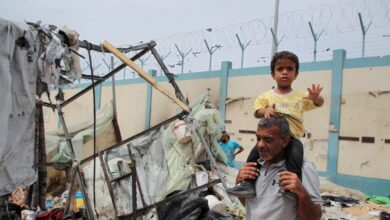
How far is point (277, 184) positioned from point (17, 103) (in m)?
2.17

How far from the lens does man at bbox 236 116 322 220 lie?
1.71 m

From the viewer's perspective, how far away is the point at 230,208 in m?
5.44

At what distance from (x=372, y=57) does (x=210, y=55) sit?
4.37 meters

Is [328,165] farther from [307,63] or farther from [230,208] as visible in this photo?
[230,208]

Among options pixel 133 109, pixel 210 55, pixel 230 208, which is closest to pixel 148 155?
pixel 230 208

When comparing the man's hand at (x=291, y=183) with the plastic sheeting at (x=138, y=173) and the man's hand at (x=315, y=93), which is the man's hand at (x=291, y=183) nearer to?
the man's hand at (x=315, y=93)

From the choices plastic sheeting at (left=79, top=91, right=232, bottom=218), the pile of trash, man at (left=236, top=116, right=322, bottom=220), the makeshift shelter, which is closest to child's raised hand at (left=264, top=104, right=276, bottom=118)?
man at (left=236, top=116, right=322, bottom=220)

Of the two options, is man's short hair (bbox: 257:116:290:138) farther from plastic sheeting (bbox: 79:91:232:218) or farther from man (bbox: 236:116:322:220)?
plastic sheeting (bbox: 79:91:232:218)

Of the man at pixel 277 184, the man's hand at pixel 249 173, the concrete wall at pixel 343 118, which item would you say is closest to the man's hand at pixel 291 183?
the man at pixel 277 184

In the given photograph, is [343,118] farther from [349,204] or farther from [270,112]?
[270,112]

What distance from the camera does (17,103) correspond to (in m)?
3.01

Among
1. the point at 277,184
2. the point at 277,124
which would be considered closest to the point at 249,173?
the point at 277,184

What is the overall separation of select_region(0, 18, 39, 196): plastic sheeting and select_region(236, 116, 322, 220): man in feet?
6.25

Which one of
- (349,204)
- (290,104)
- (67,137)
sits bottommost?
(349,204)
